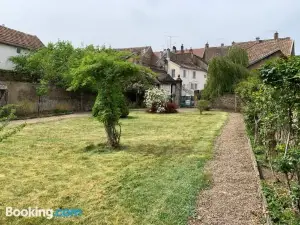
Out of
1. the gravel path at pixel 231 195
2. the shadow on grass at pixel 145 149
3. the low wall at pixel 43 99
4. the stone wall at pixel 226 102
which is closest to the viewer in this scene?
the gravel path at pixel 231 195

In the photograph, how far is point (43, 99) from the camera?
2217 centimetres

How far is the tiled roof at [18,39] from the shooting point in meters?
28.5

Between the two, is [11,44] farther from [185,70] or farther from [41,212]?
[41,212]

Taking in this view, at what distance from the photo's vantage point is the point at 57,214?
4.69 m

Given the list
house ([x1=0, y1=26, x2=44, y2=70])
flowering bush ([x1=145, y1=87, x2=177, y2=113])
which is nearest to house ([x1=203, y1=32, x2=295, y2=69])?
flowering bush ([x1=145, y1=87, x2=177, y2=113])

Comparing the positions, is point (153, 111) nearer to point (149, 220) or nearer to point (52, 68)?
point (52, 68)

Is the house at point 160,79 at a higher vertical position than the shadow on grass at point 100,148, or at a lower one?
higher

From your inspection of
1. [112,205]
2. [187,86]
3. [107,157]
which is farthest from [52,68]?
[187,86]

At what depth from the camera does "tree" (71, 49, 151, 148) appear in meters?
9.58

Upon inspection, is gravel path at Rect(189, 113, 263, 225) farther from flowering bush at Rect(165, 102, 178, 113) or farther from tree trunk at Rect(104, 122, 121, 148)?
flowering bush at Rect(165, 102, 178, 113)

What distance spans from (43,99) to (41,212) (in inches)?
730

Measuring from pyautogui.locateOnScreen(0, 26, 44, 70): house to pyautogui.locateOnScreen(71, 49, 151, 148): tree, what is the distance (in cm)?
2100

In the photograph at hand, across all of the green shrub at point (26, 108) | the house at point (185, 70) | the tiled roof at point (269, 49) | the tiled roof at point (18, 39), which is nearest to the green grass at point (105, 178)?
the green shrub at point (26, 108)

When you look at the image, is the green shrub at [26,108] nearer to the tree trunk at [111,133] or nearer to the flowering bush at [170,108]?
the flowering bush at [170,108]
